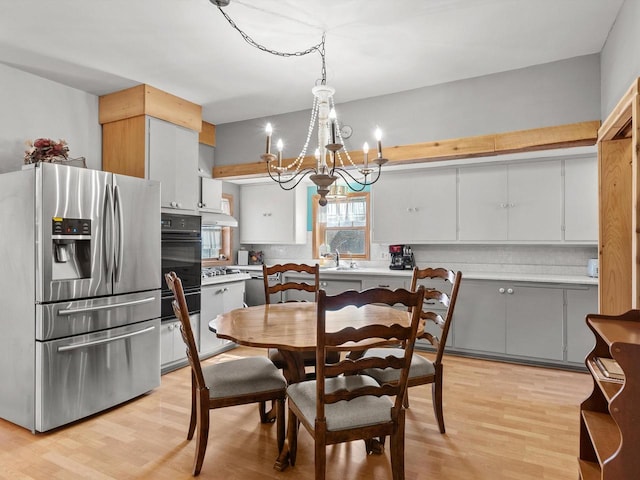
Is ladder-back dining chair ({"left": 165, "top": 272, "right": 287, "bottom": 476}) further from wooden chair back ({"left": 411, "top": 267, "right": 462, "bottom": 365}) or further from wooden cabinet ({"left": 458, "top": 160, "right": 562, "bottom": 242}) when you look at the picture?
Result: wooden cabinet ({"left": 458, "top": 160, "right": 562, "bottom": 242})

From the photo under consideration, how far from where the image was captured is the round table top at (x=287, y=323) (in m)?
1.90

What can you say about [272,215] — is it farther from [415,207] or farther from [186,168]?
[415,207]

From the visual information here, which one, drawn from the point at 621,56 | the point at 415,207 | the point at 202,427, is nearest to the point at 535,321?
the point at 415,207

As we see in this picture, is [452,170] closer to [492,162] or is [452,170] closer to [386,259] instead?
[492,162]

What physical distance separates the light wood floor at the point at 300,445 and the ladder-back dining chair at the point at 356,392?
466 mm

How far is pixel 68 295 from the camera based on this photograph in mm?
2604

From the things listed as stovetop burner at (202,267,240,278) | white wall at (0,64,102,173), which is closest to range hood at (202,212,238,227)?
stovetop burner at (202,267,240,278)

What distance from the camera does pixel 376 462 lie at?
217 cm

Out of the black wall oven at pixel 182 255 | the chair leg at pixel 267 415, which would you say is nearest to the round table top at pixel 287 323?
the chair leg at pixel 267 415

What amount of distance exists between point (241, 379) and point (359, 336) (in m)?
0.90

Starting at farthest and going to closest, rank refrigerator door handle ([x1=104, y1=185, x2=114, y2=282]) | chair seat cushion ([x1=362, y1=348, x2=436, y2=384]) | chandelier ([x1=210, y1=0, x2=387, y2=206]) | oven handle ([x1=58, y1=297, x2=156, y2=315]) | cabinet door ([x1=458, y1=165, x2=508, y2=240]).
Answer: cabinet door ([x1=458, y1=165, x2=508, y2=240]), refrigerator door handle ([x1=104, y1=185, x2=114, y2=282]), oven handle ([x1=58, y1=297, x2=156, y2=315]), chair seat cushion ([x1=362, y1=348, x2=436, y2=384]), chandelier ([x1=210, y1=0, x2=387, y2=206])

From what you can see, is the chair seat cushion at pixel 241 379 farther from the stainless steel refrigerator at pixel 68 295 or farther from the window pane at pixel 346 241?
the window pane at pixel 346 241

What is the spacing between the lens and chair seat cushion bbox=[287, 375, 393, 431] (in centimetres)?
172

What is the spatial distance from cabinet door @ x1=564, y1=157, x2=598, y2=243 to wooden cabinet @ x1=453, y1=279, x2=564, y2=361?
0.67m
